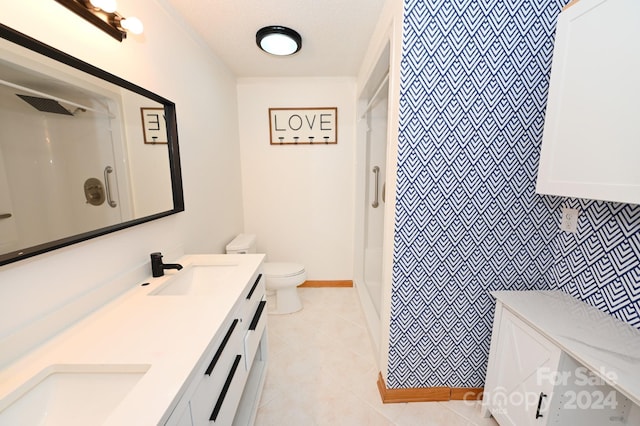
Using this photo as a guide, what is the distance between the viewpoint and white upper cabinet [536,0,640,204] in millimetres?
857

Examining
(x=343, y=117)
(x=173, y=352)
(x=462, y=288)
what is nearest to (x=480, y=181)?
(x=462, y=288)

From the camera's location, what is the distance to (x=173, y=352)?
2.43 feet

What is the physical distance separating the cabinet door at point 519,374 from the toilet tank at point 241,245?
1897 millimetres

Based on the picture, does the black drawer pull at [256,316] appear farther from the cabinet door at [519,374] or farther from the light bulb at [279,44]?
the light bulb at [279,44]

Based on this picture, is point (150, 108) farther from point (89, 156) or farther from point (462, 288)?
point (462, 288)

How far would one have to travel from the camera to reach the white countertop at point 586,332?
0.82 m

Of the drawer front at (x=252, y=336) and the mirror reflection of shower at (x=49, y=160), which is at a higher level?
the mirror reflection of shower at (x=49, y=160)

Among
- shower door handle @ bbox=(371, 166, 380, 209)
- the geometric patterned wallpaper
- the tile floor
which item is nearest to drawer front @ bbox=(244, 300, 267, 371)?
the tile floor

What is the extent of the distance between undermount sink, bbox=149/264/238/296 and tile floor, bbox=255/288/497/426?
32.4 inches

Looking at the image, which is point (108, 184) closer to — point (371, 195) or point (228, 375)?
point (228, 375)

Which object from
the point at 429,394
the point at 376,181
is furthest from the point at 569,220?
the point at 376,181

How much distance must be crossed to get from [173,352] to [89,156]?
808 millimetres

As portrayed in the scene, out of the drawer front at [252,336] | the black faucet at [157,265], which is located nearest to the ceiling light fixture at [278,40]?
the black faucet at [157,265]

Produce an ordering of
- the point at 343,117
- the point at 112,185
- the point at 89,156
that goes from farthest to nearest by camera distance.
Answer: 1. the point at 343,117
2. the point at 112,185
3. the point at 89,156
